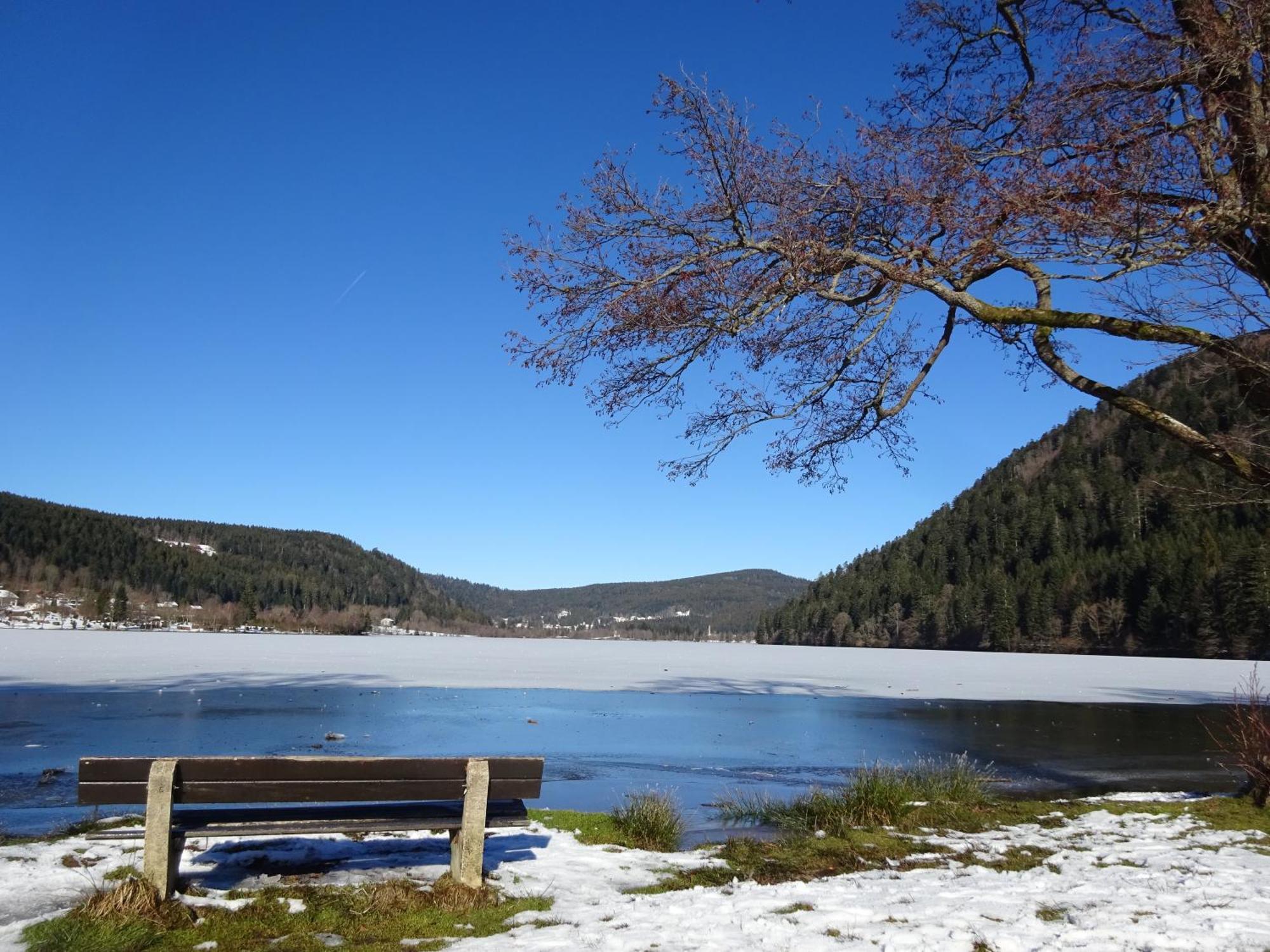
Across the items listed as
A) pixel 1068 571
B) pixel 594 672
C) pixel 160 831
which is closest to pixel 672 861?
pixel 160 831

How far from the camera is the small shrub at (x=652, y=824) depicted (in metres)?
7.19

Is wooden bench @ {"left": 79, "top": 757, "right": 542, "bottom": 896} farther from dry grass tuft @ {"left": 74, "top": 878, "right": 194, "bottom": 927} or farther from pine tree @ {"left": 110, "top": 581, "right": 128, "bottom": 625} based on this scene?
pine tree @ {"left": 110, "top": 581, "right": 128, "bottom": 625}

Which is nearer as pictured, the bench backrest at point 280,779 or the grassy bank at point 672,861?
the grassy bank at point 672,861

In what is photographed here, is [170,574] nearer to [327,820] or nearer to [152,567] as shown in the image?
[152,567]

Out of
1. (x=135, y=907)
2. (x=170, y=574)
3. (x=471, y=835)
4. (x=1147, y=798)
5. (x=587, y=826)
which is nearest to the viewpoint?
(x=135, y=907)

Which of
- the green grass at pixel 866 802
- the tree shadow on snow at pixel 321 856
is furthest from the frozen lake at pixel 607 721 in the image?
the tree shadow on snow at pixel 321 856

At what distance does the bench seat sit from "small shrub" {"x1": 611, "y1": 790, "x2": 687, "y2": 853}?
1721 mm

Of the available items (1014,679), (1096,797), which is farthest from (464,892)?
(1014,679)

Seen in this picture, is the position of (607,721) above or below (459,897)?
below

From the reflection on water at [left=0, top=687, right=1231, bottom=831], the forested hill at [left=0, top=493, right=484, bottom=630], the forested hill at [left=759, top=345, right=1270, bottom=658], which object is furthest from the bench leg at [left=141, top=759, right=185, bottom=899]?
the forested hill at [left=0, top=493, right=484, bottom=630]

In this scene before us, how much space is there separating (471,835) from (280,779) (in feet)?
3.72

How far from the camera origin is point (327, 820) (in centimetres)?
518

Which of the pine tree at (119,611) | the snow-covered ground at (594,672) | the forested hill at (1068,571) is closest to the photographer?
the snow-covered ground at (594,672)

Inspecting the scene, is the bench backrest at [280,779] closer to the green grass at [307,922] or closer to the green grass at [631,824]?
the green grass at [307,922]
